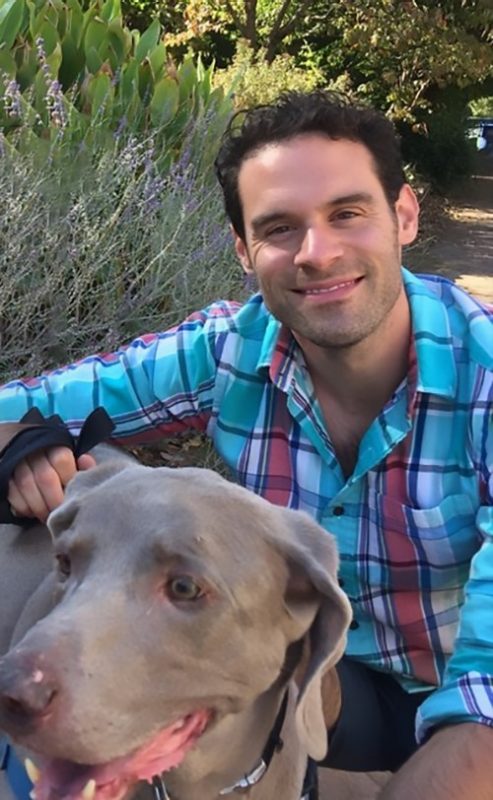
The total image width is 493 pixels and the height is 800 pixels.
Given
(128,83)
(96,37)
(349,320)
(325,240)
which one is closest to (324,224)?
(325,240)

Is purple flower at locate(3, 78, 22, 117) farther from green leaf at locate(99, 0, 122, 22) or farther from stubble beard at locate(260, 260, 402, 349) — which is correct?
stubble beard at locate(260, 260, 402, 349)

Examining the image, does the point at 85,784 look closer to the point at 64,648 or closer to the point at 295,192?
the point at 64,648

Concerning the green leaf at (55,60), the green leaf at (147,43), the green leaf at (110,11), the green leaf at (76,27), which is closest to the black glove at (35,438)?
the green leaf at (55,60)

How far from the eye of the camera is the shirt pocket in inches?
95.4

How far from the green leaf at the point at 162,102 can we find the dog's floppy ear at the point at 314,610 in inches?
167

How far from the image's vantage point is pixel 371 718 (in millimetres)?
2768

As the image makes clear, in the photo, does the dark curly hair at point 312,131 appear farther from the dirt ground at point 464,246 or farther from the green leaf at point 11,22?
the dirt ground at point 464,246

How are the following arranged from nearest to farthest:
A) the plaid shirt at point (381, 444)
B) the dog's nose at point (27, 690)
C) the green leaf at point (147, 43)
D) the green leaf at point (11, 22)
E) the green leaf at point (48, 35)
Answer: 1. the dog's nose at point (27, 690)
2. the plaid shirt at point (381, 444)
3. the green leaf at point (11, 22)
4. the green leaf at point (48, 35)
5. the green leaf at point (147, 43)

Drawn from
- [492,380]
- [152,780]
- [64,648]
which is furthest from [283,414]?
[64,648]

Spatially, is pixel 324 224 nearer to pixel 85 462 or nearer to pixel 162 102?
pixel 85 462

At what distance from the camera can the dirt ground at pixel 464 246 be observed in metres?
12.1

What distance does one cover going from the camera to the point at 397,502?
8.13 feet

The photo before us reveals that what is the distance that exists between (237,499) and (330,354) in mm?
847

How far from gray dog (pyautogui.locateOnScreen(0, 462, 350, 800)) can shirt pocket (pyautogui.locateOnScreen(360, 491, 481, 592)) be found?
52 cm
